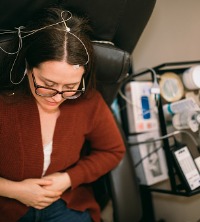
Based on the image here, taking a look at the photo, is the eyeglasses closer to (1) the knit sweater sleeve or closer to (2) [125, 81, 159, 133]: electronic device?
(1) the knit sweater sleeve

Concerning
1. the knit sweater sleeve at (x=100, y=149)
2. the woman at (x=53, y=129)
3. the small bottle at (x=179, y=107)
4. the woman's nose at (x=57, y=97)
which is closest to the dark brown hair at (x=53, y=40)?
the woman at (x=53, y=129)

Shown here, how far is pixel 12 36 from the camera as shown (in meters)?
0.79

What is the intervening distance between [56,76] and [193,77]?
73cm

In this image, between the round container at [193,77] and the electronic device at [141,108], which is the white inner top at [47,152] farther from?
the round container at [193,77]

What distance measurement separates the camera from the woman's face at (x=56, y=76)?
2.48 feet

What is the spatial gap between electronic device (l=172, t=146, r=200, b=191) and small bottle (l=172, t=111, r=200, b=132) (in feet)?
0.37

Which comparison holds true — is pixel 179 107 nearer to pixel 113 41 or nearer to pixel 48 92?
pixel 113 41

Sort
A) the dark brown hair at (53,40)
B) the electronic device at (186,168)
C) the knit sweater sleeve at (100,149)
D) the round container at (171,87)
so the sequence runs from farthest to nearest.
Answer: the round container at (171,87) → the electronic device at (186,168) → the knit sweater sleeve at (100,149) → the dark brown hair at (53,40)

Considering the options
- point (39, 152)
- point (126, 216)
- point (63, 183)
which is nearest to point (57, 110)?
point (39, 152)

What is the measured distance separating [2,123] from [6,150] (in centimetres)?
10

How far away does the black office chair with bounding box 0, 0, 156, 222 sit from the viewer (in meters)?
0.77

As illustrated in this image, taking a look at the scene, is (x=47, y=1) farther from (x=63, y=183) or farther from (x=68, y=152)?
(x=63, y=183)

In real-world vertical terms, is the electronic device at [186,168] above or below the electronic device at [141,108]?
below

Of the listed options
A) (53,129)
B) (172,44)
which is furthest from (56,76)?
(172,44)
